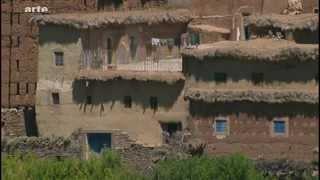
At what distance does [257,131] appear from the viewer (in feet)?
67.8

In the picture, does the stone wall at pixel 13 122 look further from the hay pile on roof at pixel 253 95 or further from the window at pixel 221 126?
the window at pixel 221 126

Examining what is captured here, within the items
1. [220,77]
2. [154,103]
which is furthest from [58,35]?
[220,77]

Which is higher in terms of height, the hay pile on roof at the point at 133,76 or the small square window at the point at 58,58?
the small square window at the point at 58,58

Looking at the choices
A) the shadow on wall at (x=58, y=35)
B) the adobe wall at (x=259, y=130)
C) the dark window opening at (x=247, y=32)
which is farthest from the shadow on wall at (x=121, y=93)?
the dark window opening at (x=247, y=32)

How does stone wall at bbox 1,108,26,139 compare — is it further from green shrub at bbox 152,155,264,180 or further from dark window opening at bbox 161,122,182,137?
green shrub at bbox 152,155,264,180

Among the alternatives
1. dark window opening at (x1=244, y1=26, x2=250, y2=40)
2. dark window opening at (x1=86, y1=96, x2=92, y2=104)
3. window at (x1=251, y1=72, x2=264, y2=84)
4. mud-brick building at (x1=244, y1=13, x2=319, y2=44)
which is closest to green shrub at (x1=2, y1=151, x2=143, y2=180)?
dark window opening at (x1=86, y1=96, x2=92, y2=104)

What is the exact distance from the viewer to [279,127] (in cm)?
2052

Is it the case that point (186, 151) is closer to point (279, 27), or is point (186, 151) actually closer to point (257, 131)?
point (257, 131)

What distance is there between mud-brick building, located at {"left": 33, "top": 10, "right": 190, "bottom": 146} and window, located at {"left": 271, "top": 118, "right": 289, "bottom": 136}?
2.74 metres

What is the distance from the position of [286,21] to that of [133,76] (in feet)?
14.2

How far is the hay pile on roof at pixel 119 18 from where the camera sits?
888 inches

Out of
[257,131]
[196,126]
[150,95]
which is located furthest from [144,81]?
[257,131]

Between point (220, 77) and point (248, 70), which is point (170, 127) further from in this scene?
point (248, 70)

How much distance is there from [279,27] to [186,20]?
9.08 ft
